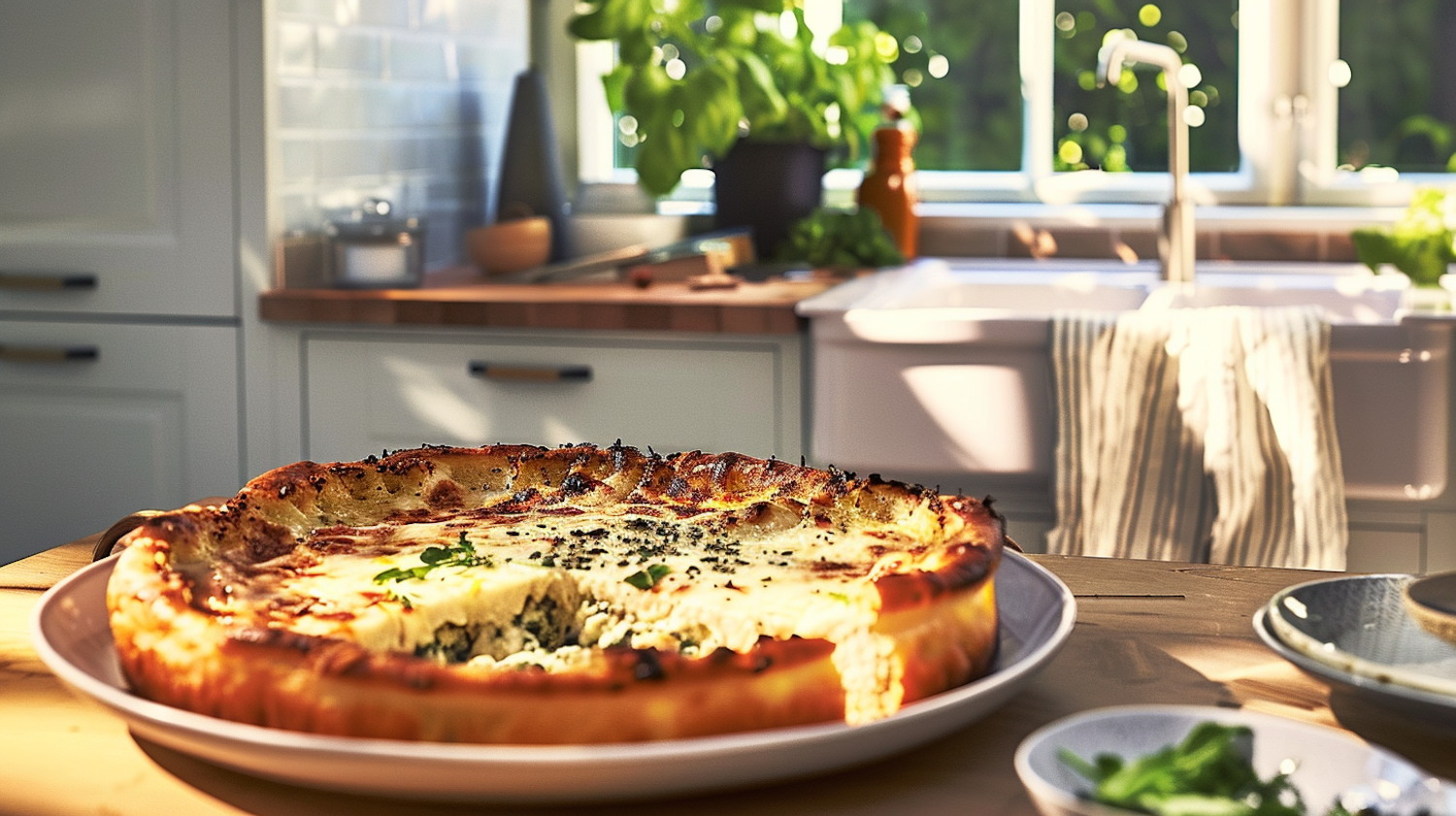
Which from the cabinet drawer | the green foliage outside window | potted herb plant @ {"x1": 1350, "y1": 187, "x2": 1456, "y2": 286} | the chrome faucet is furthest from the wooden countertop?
the green foliage outside window

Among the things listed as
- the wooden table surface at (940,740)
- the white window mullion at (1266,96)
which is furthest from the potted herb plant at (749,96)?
the wooden table surface at (940,740)

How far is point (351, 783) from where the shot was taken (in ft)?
1.84

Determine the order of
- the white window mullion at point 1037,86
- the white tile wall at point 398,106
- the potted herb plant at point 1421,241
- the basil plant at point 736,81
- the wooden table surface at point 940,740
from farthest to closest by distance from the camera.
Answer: the white window mullion at point 1037,86, the basil plant at point 736,81, the white tile wall at point 398,106, the potted herb plant at point 1421,241, the wooden table surface at point 940,740

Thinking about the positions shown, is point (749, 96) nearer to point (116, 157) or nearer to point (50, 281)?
point (116, 157)

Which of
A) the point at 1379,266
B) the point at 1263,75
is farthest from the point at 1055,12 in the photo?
the point at 1379,266

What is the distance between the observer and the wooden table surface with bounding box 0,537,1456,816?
1.97 ft

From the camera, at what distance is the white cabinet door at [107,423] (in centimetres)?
254

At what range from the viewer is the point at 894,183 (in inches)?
116

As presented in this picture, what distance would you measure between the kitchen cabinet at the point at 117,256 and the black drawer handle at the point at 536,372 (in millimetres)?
449

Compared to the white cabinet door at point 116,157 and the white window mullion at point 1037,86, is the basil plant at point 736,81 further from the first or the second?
the white cabinet door at point 116,157

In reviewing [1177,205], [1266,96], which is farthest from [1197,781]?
[1266,96]

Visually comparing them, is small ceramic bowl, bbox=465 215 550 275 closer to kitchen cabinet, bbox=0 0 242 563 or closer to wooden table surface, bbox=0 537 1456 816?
kitchen cabinet, bbox=0 0 242 563

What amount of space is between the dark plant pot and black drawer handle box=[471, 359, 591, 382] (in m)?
0.74

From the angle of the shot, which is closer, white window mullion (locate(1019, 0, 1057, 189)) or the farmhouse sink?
the farmhouse sink
